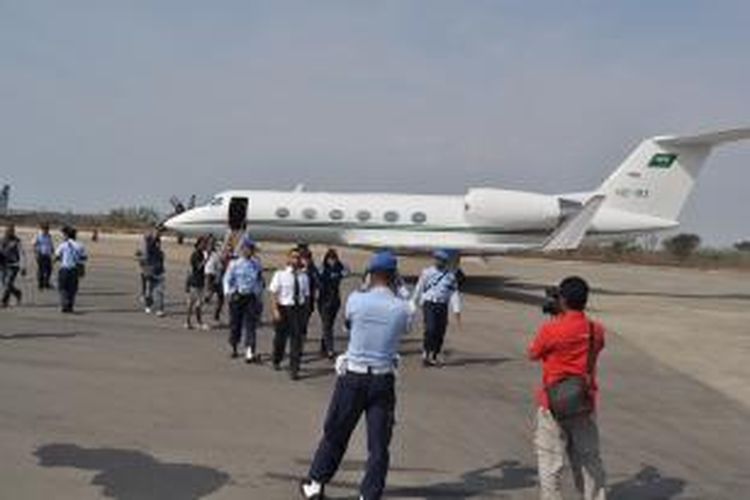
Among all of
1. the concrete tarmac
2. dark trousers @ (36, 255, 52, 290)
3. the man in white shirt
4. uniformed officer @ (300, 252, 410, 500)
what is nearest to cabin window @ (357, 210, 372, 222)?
dark trousers @ (36, 255, 52, 290)

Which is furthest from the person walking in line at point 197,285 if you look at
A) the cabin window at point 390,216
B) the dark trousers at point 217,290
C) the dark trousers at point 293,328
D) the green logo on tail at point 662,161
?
the green logo on tail at point 662,161

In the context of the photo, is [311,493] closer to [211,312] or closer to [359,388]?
[359,388]

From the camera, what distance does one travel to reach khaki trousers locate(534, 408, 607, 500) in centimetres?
826

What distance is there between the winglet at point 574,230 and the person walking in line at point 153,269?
1237 centimetres

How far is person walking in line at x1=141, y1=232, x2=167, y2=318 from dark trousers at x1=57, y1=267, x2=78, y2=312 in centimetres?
134

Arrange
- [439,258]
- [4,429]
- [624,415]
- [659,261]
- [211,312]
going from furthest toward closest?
[659,261], [211,312], [439,258], [624,415], [4,429]

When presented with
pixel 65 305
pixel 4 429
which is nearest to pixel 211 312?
pixel 65 305

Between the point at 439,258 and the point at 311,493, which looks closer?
the point at 311,493

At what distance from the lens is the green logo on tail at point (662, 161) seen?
118ft

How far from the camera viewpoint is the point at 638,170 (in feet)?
118

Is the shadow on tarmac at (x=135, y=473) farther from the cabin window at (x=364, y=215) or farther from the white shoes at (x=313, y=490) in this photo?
the cabin window at (x=364, y=215)

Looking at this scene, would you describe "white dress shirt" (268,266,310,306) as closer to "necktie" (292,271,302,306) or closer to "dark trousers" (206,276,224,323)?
"necktie" (292,271,302,306)

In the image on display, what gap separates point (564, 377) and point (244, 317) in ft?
29.6

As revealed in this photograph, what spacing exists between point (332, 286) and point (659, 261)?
5577 centimetres
